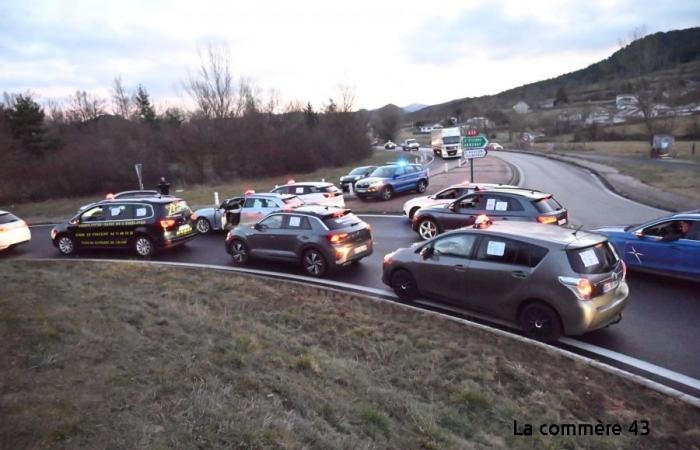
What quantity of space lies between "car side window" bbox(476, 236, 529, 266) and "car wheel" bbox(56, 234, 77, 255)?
1268 cm

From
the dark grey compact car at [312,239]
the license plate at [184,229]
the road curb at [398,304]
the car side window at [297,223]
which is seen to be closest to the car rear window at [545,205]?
the dark grey compact car at [312,239]

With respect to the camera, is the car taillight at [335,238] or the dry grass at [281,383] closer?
the dry grass at [281,383]

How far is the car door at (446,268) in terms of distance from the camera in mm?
7531

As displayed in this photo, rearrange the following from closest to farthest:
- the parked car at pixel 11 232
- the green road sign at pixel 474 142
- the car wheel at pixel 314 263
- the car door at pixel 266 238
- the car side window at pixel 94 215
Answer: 1. the car wheel at pixel 314 263
2. the car door at pixel 266 238
3. the car side window at pixel 94 215
4. the parked car at pixel 11 232
5. the green road sign at pixel 474 142

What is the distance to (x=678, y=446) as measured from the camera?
14.2 ft

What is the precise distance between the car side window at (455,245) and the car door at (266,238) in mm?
4528

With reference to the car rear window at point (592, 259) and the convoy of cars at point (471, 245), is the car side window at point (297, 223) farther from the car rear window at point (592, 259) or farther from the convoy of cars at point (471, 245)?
the car rear window at point (592, 259)

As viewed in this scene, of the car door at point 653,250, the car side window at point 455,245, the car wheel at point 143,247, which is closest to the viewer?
the car side window at point 455,245

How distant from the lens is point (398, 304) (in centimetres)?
816

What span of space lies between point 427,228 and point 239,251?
532cm

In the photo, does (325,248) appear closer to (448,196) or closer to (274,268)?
(274,268)

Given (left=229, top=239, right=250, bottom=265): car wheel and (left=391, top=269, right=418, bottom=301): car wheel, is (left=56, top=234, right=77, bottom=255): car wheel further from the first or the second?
(left=391, top=269, right=418, bottom=301): car wheel

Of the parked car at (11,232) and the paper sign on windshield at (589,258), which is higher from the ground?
the parked car at (11,232)

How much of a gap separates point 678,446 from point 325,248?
7128 millimetres
